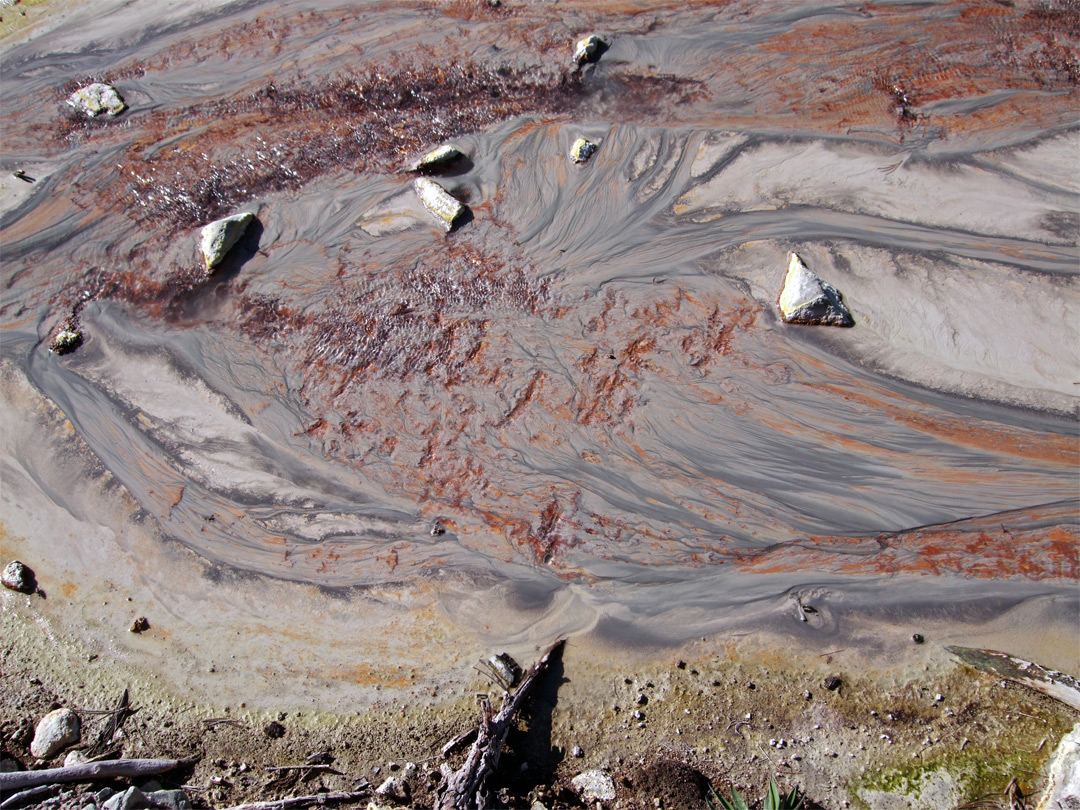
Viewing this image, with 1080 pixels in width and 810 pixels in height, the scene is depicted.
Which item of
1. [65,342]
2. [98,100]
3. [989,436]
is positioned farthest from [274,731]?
[98,100]

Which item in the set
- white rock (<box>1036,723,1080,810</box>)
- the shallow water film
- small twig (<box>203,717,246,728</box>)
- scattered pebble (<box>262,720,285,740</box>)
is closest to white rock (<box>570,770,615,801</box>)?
the shallow water film

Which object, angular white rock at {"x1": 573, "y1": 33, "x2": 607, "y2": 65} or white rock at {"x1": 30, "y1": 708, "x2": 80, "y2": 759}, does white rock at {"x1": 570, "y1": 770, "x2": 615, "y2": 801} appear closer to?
white rock at {"x1": 30, "y1": 708, "x2": 80, "y2": 759}

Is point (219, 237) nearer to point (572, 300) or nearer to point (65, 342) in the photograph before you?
point (65, 342)

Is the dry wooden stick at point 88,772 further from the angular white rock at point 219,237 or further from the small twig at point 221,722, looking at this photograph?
the angular white rock at point 219,237

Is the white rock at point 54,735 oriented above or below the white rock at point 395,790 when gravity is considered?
above

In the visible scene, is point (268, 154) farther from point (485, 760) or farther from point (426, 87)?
point (485, 760)

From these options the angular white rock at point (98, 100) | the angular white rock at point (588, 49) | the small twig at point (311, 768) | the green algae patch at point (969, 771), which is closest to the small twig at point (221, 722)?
the small twig at point (311, 768)

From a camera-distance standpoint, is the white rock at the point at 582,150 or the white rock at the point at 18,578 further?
the white rock at the point at 582,150

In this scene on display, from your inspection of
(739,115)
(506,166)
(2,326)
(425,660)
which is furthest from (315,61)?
(425,660)
